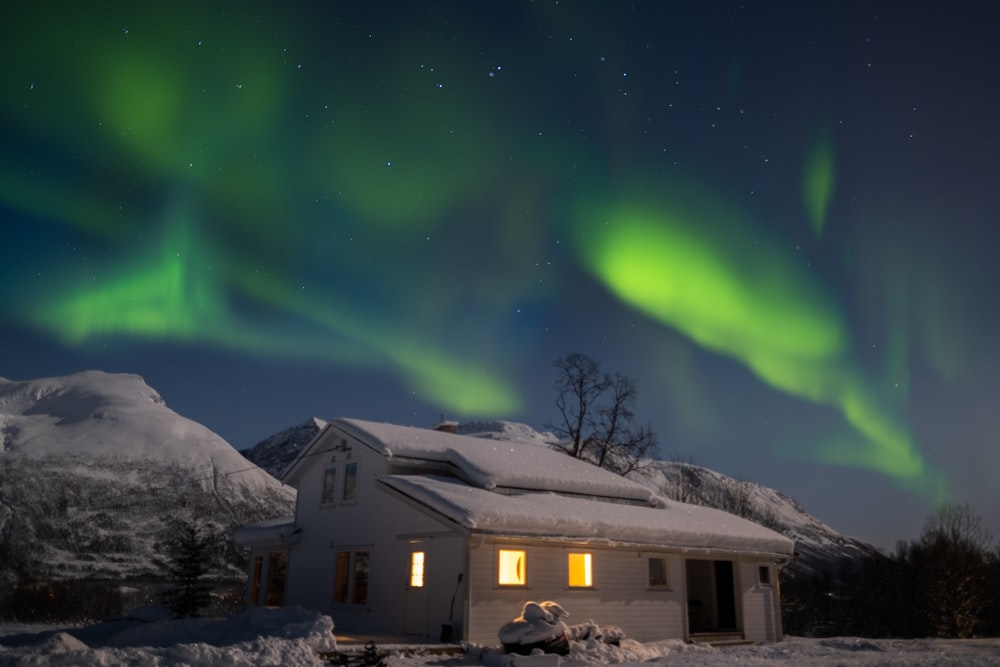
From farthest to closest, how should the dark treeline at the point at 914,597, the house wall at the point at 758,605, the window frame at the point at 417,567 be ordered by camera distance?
the dark treeline at the point at 914,597 < the house wall at the point at 758,605 < the window frame at the point at 417,567

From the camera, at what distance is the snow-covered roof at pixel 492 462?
21969mm

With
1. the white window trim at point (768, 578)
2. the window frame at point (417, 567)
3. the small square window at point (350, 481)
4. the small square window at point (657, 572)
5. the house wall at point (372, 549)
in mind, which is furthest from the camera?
the white window trim at point (768, 578)

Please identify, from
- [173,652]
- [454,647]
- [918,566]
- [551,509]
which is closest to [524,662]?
[454,647]

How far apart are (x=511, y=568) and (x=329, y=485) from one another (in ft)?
26.8

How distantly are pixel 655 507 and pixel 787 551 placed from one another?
4540 mm

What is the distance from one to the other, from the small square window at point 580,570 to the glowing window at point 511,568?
1502 mm

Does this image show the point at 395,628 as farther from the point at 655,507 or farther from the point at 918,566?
the point at 918,566

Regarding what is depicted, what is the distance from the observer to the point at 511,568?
61.0 ft

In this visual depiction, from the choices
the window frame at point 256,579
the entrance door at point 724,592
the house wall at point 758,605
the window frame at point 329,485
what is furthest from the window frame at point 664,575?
the window frame at point 256,579

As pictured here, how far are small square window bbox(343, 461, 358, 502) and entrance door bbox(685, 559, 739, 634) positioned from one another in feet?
39.1

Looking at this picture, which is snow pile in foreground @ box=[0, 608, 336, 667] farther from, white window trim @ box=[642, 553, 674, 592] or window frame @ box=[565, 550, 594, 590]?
white window trim @ box=[642, 553, 674, 592]

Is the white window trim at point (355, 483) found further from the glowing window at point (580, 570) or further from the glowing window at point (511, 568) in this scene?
the glowing window at point (580, 570)

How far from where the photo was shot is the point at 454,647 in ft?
53.9

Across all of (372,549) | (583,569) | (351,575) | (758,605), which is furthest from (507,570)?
(758,605)
